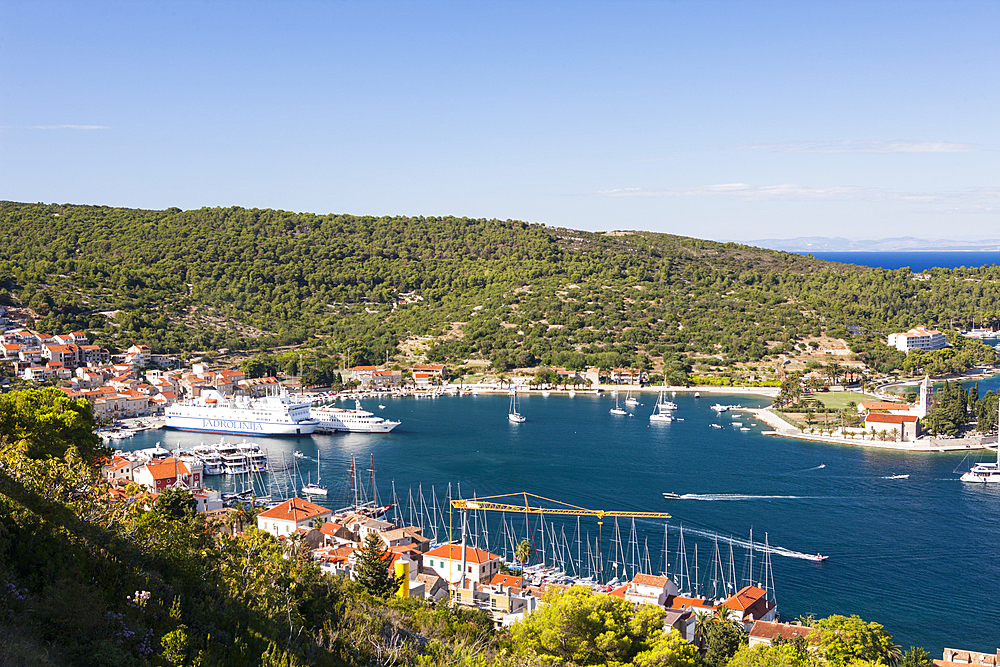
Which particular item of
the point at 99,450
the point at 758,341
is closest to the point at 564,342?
the point at 758,341

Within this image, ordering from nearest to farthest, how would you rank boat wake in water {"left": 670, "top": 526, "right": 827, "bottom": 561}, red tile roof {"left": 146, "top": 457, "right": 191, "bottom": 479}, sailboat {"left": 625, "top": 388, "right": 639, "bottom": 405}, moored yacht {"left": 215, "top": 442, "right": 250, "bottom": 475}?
boat wake in water {"left": 670, "top": 526, "right": 827, "bottom": 561} < red tile roof {"left": 146, "top": 457, "right": 191, "bottom": 479} < moored yacht {"left": 215, "top": 442, "right": 250, "bottom": 475} < sailboat {"left": 625, "top": 388, "right": 639, "bottom": 405}

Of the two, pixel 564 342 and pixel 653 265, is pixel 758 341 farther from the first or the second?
pixel 653 265

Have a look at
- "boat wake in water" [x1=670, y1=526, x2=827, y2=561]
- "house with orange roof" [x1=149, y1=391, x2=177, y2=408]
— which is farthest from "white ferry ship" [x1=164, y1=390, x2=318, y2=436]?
"boat wake in water" [x1=670, y1=526, x2=827, y2=561]

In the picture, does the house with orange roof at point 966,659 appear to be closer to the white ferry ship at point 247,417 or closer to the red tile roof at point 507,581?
the red tile roof at point 507,581

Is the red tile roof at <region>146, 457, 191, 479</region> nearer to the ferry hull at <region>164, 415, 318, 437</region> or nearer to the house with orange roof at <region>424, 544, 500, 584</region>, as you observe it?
the house with orange roof at <region>424, 544, 500, 584</region>

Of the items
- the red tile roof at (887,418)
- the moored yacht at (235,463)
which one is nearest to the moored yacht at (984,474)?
the red tile roof at (887,418)

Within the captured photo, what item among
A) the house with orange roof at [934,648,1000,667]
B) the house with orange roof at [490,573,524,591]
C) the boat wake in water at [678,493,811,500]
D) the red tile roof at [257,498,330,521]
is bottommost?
the boat wake in water at [678,493,811,500]
